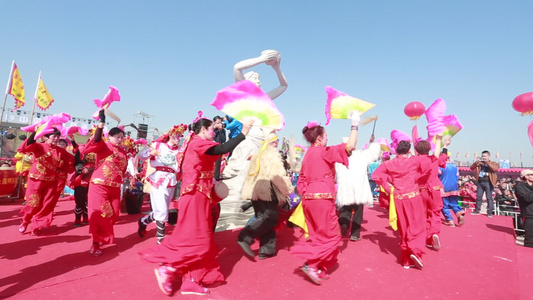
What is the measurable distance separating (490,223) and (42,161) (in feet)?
35.6

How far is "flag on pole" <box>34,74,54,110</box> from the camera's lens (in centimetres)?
1052

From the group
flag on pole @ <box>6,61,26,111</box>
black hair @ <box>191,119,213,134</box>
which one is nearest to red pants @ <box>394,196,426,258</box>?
black hair @ <box>191,119,213,134</box>

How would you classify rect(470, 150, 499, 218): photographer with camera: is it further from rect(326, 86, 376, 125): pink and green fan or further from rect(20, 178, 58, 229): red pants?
rect(20, 178, 58, 229): red pants

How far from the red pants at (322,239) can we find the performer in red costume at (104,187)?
2.87 m

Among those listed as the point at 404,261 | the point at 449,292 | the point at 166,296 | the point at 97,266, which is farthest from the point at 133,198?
the point at 449,292

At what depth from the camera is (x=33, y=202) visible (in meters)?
5.27

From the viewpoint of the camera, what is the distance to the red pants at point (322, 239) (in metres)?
3.31

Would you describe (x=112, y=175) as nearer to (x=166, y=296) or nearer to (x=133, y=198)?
(x=166, y=296)

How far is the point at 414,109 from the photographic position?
7.83 metres

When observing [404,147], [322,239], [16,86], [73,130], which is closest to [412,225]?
[404,147]

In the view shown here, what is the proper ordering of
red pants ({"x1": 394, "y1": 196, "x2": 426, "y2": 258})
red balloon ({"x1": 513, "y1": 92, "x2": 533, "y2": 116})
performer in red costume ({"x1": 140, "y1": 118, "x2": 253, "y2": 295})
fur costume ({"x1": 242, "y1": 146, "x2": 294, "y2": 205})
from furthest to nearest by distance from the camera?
red balloon ({"x1": 513, "y1": 92, "x2": 533, "y2": 116}) → fur costume ({"x1": 242, "y1": 146, "x2": 294, "y2": 205}) → red pants ({"x1": 394, "y1": 196, "x2": 426, "y2": 258}) → performer in red costume ({"x1": 140, "y1": 118, "x2": 253, "y2": 295})

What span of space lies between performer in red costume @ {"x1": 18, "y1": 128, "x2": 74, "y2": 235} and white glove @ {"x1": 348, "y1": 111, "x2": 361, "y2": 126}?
5438 mm

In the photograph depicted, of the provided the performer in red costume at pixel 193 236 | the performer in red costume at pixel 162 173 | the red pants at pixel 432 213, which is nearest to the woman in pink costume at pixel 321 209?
the performer in red costume at pixel 193 236

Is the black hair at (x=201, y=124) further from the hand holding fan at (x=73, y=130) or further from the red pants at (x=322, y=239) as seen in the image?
the hand holding fan at (x=73, y=130)
